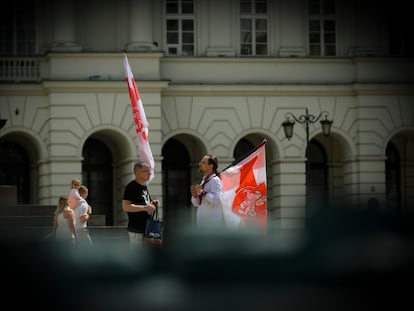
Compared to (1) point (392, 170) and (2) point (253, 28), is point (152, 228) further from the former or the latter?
(1) point (392, 170)

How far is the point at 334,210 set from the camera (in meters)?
4.16

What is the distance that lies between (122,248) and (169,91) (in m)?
28.6

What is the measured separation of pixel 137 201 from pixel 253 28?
22.5 meters

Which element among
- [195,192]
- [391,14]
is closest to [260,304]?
[195,192]

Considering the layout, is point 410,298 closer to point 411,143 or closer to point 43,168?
point 43,168

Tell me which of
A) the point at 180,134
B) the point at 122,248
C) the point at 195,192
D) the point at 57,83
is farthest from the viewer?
the point at 180,134

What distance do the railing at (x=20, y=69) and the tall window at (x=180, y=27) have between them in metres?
3.90

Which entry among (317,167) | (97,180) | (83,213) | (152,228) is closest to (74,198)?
(83,213)

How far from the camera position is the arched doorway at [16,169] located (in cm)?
3350

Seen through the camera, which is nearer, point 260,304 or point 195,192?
point 260,304

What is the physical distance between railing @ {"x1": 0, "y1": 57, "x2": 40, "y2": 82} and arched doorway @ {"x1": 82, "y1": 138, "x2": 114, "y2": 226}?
9.58 feet

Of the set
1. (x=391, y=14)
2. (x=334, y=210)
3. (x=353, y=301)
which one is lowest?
(x=353, y=301)

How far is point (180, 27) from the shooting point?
33.7 metres

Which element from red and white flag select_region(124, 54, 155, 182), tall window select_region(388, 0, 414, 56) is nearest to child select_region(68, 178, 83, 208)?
red and white flag select_region(124, 54, 155, 182)
